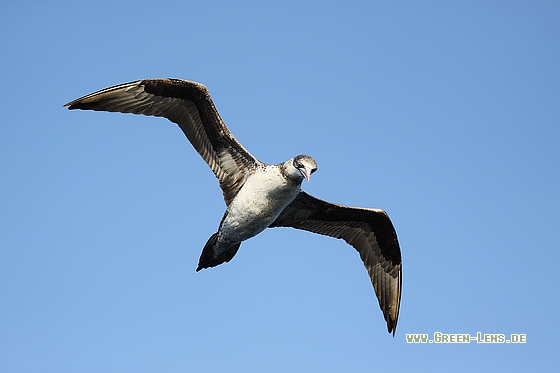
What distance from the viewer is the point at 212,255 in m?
15.4

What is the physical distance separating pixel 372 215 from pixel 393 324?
8.39 feet

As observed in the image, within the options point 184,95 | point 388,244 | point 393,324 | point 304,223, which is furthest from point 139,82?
point 393,324

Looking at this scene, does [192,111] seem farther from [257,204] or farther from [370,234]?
[370,234]

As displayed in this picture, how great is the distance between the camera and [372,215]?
54.9ft

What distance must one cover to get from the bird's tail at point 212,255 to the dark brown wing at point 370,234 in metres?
1.50

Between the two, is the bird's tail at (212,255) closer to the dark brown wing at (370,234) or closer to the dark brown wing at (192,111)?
the dark brown wing at (192,111)

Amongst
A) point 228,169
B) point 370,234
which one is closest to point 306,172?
point 228,169

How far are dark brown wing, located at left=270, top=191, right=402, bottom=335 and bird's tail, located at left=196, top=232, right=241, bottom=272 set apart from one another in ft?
4.93

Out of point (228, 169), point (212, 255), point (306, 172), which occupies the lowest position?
point (212, 255)

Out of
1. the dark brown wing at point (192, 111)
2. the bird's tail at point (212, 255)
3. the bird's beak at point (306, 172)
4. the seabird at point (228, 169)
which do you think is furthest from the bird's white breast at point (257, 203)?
the bird's beak at point (306, 172)

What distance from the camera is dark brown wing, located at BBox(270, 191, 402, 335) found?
1667 cm

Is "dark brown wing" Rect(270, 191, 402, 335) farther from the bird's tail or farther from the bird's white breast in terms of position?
the bird's white breast

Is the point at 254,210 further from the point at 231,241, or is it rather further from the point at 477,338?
the point at 477,338

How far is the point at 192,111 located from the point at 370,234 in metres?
5.11
